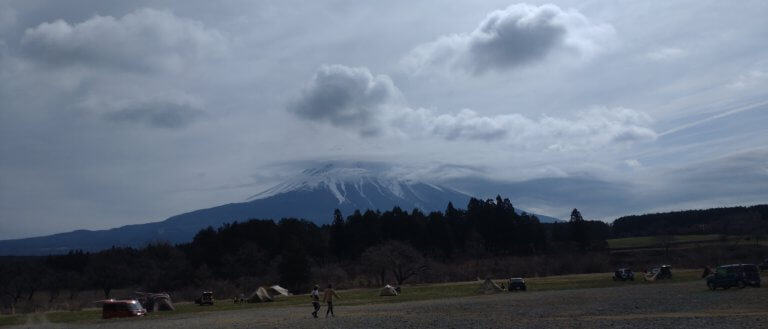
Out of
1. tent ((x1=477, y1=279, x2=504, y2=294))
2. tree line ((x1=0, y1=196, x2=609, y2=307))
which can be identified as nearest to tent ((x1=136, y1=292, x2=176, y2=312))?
tent ((x1=477, y1=279, x2=504, y2=294))

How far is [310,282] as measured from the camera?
82688 mm

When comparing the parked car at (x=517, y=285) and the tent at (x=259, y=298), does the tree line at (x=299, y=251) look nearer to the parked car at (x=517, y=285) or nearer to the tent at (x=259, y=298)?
the tent at (x=259, y=298)

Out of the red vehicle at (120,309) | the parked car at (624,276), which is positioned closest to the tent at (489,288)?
the parked car at (624,276)

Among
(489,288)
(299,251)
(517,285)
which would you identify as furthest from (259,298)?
(299,251)

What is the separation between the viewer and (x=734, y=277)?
39.9m

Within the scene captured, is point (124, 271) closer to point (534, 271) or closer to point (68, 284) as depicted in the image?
point (68, 284)

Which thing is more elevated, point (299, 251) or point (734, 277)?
point (299, 251)

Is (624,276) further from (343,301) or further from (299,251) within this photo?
(299,251)

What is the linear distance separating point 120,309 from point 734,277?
1423 inches

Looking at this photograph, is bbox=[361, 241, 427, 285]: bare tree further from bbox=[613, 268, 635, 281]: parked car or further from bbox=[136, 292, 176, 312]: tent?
bbox=[136, 292, 176, 312]: tent

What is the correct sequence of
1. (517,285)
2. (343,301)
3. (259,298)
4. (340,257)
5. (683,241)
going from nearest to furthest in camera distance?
(343,301), (517,285), (259,298), (683,241), (340,257)

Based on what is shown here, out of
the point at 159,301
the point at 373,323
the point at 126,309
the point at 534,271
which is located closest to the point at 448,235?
the point at 534,271

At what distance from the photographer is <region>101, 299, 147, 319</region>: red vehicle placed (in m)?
44.9

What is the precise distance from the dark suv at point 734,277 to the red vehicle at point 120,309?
34.2 metres
